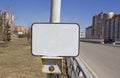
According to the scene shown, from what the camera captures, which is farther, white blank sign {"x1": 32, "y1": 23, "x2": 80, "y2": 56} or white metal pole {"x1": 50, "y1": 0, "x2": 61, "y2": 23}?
white metal pole {"x1": 50, "y1": 0, "x2": 61, "y2": 23}

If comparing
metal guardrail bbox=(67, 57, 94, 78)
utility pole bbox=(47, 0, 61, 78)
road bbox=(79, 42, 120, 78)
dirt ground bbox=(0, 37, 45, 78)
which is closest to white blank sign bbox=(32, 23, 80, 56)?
utility pole bbox=(47, 0, 61, 78)

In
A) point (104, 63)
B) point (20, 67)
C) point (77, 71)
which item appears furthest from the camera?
point (104, 63)

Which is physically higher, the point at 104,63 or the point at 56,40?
the point at 56,40

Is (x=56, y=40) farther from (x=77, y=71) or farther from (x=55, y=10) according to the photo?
(x=77, y=71)


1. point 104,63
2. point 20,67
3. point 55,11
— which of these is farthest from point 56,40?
point 104,63

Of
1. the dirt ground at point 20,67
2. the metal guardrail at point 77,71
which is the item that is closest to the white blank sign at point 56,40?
the metal guardrail at point 77,71

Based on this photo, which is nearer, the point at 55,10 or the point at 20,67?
the point at 55,10

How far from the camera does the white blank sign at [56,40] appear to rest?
10.7ft

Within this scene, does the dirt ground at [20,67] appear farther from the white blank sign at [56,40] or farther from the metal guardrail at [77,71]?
the white blank sign at [56,40]

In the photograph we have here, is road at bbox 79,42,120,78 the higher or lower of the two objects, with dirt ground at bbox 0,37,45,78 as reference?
lower

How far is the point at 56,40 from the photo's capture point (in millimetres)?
3273

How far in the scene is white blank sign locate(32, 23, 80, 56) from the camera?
10.7 ft

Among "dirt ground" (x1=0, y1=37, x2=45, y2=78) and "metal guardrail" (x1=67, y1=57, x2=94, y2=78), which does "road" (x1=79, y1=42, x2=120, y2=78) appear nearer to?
"dirt ground" (x1=0, y1=37, x2=45, y2=78)

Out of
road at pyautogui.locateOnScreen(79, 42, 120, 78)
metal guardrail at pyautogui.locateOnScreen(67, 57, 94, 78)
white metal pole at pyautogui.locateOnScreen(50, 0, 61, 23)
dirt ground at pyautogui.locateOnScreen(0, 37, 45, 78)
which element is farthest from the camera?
road at pyautogui.locateOnScreen(79, 42, 120, 78)
